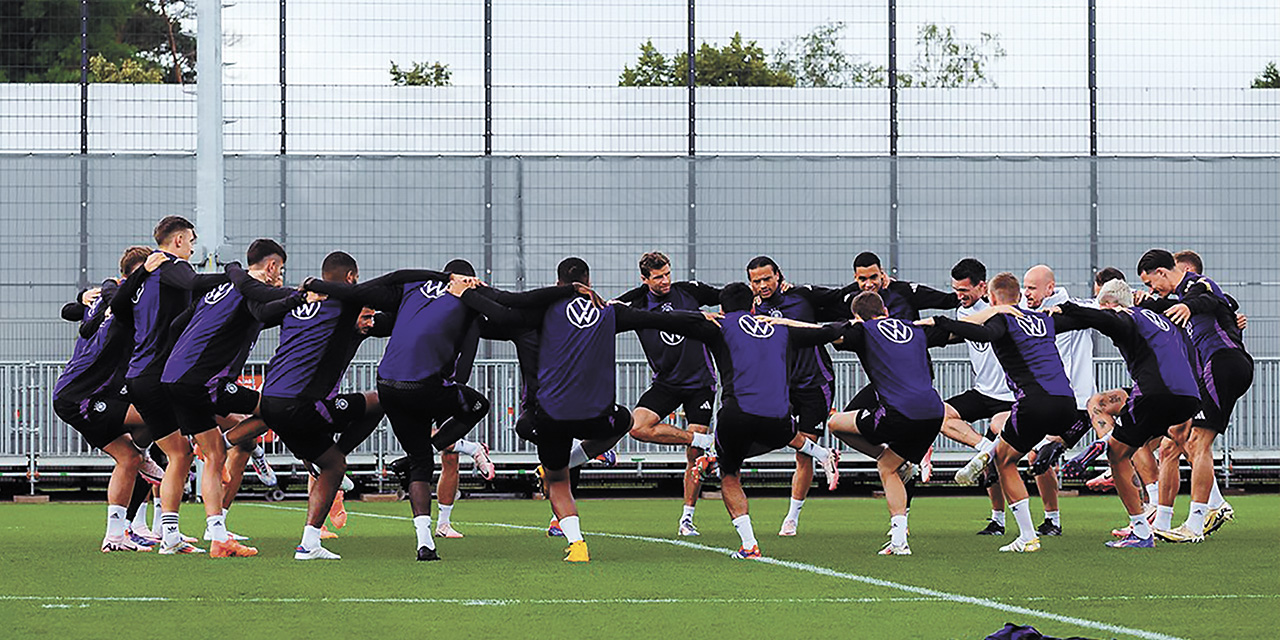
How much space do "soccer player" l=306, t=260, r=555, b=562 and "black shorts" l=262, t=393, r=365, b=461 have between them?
1.20 ft

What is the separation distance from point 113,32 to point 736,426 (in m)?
22.6

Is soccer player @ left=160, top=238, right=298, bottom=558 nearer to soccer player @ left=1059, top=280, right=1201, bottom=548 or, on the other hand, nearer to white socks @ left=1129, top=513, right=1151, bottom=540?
soccer player @ left=1059, top=280, right=1201, bottom=548

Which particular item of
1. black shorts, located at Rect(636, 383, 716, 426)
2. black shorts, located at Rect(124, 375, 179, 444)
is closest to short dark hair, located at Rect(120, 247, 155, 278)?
black shorts, located at Rect(124, 375, 179, 444)

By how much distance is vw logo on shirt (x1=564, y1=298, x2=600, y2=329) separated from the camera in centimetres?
1052

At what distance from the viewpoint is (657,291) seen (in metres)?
13.7

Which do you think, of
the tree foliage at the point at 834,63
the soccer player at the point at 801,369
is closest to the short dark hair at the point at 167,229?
A: the soccer player at the point at 801,369

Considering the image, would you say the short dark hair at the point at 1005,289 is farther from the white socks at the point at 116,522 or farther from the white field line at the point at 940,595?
the white socks at the point at 116,522

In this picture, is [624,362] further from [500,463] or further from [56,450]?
[56,450]

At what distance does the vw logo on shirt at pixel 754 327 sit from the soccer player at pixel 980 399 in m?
2.20

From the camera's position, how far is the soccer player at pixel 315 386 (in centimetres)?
1077

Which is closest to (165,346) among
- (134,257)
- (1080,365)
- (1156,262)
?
(134,257)

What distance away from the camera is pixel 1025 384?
11.4 metres

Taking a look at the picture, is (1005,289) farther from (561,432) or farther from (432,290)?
(432,290)

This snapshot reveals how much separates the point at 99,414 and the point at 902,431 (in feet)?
17.1
